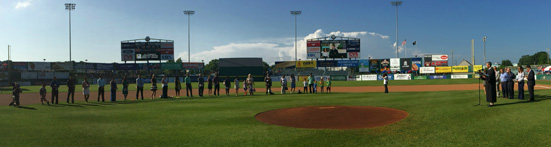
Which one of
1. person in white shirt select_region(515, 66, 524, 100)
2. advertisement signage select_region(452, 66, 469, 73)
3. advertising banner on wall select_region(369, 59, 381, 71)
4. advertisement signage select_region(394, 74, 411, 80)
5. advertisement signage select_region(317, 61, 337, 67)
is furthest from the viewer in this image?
advertisement signage select_region(317, 61, 337, 67)

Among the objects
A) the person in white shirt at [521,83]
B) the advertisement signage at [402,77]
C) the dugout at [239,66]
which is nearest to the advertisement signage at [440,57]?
the advertisement signage at [402,77]

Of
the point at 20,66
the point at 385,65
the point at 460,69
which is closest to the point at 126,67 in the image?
the point at 20,66

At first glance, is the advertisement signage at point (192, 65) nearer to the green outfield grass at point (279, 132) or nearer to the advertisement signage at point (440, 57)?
the advertisement signage at point (440, 57)

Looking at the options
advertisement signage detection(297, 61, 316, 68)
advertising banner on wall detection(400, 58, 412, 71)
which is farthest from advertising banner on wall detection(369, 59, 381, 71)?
advertisement signage detection(297, 61, 316, 68)

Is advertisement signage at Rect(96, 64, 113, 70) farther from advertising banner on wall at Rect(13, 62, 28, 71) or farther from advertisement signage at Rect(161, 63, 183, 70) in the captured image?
advertising banner on wall at Rect(13, 62, 28, 71)

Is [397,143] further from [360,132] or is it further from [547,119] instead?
[547,119]

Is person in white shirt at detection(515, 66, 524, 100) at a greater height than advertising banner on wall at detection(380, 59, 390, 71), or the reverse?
advertising banner on wall at detection(380, 59, 390, 71)

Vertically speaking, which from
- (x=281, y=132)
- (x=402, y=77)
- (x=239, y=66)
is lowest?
(x=281, y=132)

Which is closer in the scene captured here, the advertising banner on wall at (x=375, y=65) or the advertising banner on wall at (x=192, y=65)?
the advertising banner on wall at (x=375, y=65)

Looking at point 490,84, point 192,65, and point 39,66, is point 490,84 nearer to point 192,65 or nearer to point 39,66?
point 192,65

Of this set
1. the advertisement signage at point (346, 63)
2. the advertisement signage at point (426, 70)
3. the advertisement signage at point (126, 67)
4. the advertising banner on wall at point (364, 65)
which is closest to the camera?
the advertisement signage at point (426, 70)

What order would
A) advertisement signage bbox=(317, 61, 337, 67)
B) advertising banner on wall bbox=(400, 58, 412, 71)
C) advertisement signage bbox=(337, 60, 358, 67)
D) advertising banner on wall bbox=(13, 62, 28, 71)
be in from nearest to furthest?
advertising banner on wall bbox=(13, 62, 28, 71)
advertising banner on wall bbox=(400, 58, 412, 71)
advertisement signage bbox=(337, 60, 358, 67)
advertisement signage bbox=(317, 61, 337, 67)

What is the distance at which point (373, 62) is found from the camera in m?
63.8

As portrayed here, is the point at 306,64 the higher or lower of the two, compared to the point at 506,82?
higher
